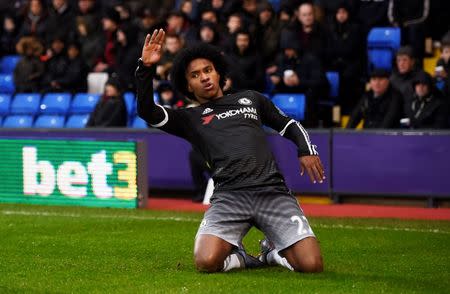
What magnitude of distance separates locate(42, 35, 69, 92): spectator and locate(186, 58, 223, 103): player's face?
11441 mm

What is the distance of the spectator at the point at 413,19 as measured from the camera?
717 inches

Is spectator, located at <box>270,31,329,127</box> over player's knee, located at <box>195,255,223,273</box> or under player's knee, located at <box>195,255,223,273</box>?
over

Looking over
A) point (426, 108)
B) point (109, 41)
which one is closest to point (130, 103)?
point (109, 41)

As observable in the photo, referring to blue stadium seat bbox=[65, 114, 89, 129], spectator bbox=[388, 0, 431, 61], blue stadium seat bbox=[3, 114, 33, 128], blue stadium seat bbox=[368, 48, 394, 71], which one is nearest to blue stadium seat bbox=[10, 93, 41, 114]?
blue stadium seat bbox=[3, 114, 33, 128]

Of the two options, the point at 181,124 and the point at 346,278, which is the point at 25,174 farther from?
the point at 346,278

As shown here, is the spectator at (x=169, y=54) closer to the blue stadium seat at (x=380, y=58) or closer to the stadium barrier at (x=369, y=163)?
the stadium barrier at (x=369, y=163)

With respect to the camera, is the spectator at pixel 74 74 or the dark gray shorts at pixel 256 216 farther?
the spectator at pixel 74 74

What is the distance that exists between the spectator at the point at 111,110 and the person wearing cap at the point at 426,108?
4.75 m

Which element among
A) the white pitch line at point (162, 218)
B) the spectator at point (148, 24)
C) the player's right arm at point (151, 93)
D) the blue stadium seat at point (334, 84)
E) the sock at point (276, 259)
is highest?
the player's right arm at point (151, 93)

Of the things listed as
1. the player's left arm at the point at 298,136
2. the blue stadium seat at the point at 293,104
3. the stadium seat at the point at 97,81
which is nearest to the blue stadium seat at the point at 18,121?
the stadium seat at the point at 97,81

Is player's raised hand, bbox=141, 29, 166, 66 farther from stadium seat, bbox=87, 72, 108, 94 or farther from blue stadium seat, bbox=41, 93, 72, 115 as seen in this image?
stadium seat, bbox=87, 72, 108, 94

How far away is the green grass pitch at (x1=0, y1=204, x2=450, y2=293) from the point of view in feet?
26.8

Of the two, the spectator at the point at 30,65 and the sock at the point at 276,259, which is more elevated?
the spectator at the point at 30,65

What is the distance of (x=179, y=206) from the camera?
51.4ft
